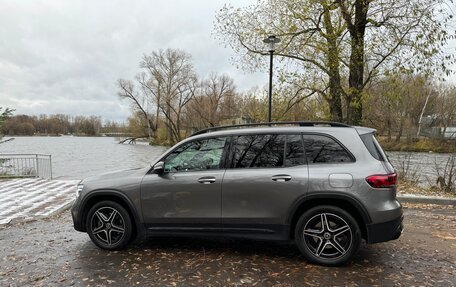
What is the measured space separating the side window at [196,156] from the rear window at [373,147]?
1755 mm

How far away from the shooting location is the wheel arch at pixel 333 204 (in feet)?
13.1

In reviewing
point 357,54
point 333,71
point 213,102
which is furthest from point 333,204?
point 213,102

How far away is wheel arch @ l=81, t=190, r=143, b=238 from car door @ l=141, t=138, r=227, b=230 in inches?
6.3

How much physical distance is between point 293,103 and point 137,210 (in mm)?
10885

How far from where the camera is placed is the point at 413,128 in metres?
46.2

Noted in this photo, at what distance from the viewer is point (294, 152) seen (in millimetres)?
4332

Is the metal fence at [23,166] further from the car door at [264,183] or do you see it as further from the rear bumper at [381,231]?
the rear bumper at [381,231]

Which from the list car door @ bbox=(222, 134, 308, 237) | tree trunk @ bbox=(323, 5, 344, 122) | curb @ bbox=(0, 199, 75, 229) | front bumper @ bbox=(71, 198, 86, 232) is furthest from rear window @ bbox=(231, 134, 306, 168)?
tree trunk @ bbox=(323, 5, 344, 122)

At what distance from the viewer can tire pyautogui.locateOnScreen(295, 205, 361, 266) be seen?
405cm

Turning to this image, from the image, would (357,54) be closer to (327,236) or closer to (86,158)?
(327,236)

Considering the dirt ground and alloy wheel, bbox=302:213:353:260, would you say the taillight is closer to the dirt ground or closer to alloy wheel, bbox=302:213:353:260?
alloy wheel, bbox=302:213:353:260

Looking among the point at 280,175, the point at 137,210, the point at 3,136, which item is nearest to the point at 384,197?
the point at 280,175

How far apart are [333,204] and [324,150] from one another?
649mm

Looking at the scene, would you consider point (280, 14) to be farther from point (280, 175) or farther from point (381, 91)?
point (280, 175)
